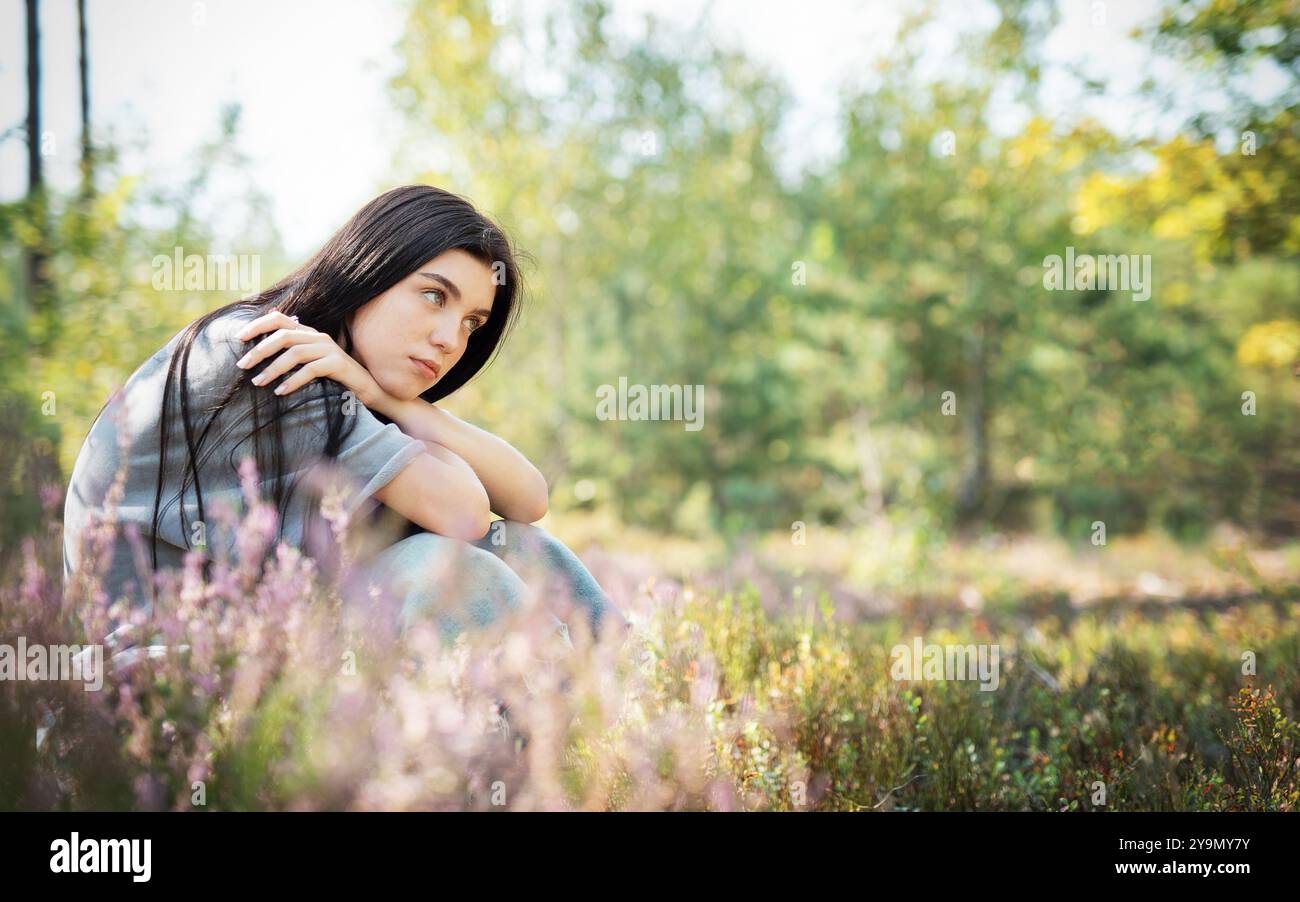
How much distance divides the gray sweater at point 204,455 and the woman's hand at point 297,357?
0.05 meters

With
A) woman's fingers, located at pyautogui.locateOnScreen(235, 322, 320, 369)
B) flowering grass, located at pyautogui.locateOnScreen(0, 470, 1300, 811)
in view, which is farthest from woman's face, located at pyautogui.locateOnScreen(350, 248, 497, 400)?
flowering grass, located at pyautogui.locateOnScreen(0, 470, 1300, 811)

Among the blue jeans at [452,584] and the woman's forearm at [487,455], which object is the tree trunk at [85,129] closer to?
the woman's forearm at [487,455]

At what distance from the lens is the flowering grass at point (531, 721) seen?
1.71 metres

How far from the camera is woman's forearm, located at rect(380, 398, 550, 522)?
93.4 inches

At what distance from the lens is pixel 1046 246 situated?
30.1 feet

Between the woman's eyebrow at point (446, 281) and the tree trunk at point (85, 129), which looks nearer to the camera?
the woman's eyebrow at point (446, 281)

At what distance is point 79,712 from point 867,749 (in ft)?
6.37

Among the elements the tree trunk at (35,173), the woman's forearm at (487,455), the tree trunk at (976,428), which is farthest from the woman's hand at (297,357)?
the tree trunk at (976,428)

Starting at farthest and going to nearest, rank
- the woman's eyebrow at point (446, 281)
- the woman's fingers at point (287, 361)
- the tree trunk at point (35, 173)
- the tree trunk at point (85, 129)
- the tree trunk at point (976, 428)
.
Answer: the tree trunk at point (976, 428)
the tree trunk at point (85, 129)
the tree trunk at point (35, 173)
the woman's eyebrow at point (446, 281)
the woman's fingers at point (287, 361)

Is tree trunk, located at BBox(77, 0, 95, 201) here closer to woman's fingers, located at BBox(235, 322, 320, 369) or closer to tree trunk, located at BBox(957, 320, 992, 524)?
woman's fingers, located at BBox(235, 322, 320, 369)

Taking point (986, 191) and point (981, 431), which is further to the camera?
point (981, 431)
